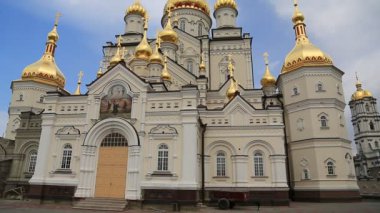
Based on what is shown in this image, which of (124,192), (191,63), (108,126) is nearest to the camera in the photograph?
(124,192)

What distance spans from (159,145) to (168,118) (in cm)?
177

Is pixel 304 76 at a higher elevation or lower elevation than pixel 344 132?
higher

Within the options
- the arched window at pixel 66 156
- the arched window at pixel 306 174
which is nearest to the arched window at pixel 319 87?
the arched window at pixel 306 174

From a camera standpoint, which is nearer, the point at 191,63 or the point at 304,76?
the point at 304,76

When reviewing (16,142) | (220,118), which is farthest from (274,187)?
(16,142)

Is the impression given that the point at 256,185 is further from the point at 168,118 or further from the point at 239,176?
the point at 168,118

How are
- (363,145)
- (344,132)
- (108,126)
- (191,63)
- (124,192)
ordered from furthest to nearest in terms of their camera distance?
(363,145)
(191,63)
(344,132)
(108,126)
(124,192)

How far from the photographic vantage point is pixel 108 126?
17969 millimetres

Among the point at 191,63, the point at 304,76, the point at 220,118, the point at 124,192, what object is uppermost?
the point at 191,63

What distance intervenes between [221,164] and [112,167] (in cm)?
742

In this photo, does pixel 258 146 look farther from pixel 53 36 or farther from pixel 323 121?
pixel 53 36

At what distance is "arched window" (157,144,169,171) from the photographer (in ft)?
55.4

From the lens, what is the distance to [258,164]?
759 inches

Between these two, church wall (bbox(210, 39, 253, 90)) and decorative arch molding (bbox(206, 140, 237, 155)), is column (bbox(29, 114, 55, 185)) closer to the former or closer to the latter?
decorative arch molding (bbox(206, 140, 237, 155))
